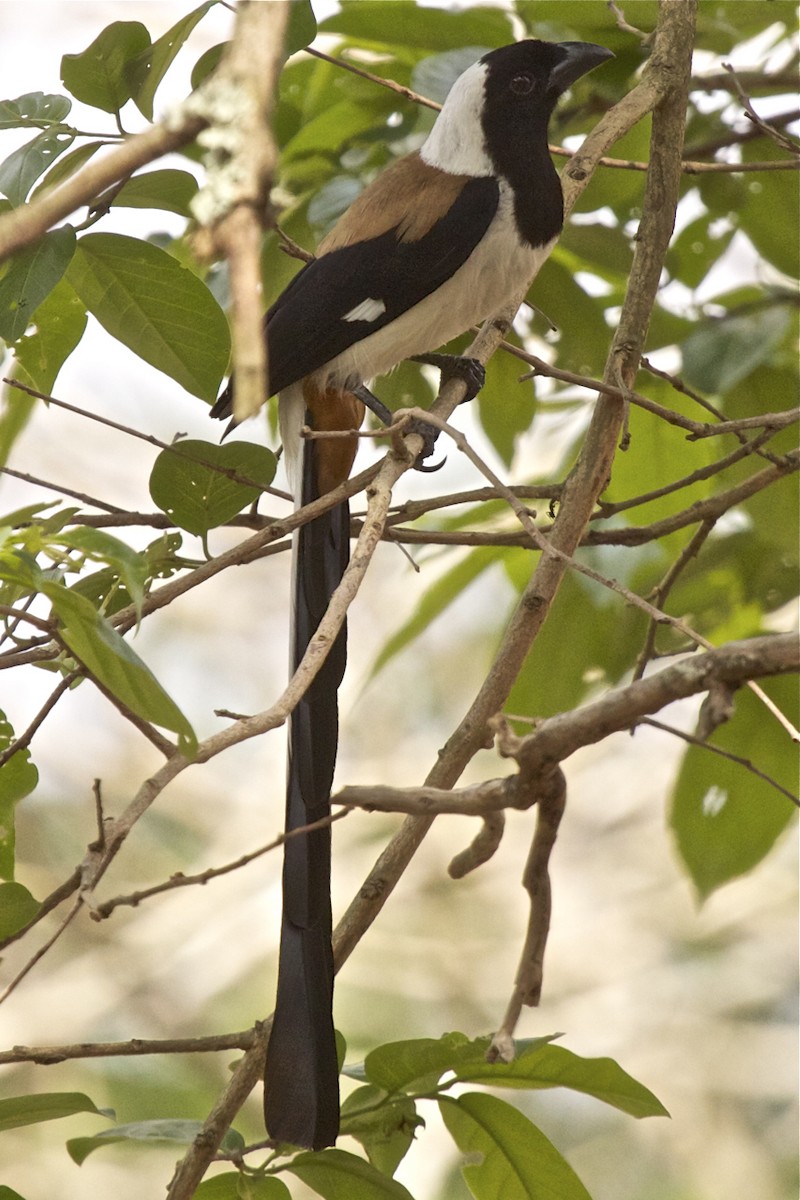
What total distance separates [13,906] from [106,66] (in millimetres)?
717

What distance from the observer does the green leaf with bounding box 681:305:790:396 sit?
150 cm

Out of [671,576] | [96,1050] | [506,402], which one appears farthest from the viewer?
[506,402]

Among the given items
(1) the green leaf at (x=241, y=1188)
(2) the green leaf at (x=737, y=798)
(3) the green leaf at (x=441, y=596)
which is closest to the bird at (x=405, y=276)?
(3) the green leaf at (x=441, y=596)

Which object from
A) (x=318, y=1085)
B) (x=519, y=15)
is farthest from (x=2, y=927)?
(x=519, y=15)

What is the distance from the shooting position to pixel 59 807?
3.53 metres

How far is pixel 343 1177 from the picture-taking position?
1.00 meters

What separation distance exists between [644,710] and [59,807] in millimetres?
3128

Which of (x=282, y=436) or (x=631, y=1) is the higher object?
(x=631, y=1)

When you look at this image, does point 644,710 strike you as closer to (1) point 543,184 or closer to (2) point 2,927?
(2) point 2,927

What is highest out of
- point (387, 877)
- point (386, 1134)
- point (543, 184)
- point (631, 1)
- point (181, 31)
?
point (631, 1)

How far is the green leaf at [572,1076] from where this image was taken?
0.97 meters

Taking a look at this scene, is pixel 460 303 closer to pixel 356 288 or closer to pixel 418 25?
pixel 356 288

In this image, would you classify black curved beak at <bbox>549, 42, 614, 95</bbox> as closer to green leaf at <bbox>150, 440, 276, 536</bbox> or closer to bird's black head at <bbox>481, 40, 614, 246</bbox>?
bird's black head at <bbox>481, 40, 614, 246</bbox>

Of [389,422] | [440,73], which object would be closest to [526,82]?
[440,73]
